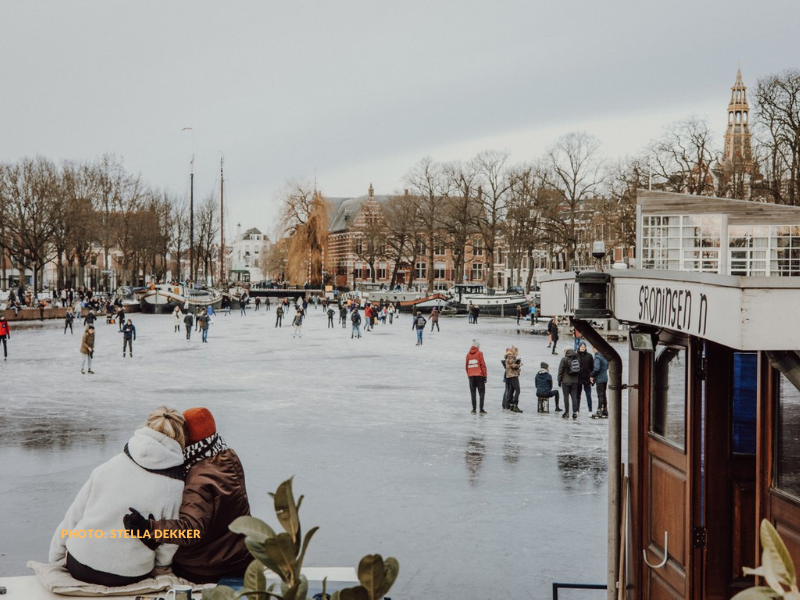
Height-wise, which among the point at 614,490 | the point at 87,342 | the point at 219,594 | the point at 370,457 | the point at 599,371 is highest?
the point at 219,594

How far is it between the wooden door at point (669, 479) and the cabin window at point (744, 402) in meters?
0.22

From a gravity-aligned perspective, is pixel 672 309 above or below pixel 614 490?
above

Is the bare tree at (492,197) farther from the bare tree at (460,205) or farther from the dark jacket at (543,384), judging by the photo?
the dark jacket at (543,384)

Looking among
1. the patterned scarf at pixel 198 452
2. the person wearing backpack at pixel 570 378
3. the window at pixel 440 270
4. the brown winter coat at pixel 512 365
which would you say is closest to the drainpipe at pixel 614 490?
the patterned scarf at pixel 198 452

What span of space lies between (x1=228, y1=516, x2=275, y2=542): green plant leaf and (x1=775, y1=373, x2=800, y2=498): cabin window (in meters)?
2.61

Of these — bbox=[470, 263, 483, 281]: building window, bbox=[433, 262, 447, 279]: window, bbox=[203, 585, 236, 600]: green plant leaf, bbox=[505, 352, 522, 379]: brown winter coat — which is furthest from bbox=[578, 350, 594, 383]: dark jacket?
bbox=[470, 263, 483, 281]: building window

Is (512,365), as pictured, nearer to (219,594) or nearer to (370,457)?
(370,457)

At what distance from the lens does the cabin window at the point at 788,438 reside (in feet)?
12.4

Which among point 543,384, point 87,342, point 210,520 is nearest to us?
point 210,520

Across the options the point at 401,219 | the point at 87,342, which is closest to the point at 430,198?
the point at 401,219

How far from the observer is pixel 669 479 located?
4992mm

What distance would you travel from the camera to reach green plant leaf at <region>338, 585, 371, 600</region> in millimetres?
1945

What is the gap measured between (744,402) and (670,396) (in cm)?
61

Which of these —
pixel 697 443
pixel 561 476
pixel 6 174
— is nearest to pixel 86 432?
pixel 561 476
